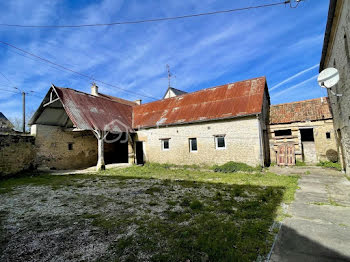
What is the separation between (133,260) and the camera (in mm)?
2643

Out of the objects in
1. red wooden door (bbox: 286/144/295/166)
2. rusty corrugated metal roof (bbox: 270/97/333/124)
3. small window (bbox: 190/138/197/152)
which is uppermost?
rusty corrugated metal roof (bbox: 270/97/333/124)

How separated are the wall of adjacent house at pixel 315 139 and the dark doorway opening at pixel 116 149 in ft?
37.4

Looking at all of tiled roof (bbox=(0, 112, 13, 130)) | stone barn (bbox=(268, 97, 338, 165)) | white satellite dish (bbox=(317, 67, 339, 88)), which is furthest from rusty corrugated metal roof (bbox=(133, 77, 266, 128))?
tiled roof (bbox=(0, 112, 13, 130))

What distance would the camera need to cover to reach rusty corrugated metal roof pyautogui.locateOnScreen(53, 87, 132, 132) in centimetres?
1156

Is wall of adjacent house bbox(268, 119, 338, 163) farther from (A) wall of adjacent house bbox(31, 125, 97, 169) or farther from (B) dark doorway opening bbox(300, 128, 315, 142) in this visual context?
(A) wall of adjacent house bbox(31, 125, 97, 169)

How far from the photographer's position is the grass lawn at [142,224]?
2.83 metres

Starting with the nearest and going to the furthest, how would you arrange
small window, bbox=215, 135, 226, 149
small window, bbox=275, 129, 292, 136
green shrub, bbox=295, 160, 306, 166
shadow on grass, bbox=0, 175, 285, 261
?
shadow on grass, bbox=0, 175, 285, 261 → green shrub, bbox=295, 160, 306, 166 → small window, bbox=215, 135, 226, 149 → small window, bbox=275, 129, 292, 136

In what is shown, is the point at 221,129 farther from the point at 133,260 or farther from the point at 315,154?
the point at 133,260

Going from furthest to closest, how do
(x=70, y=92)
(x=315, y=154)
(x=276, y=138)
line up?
(x=70, y=92), (x=276, y=138), (x=315, y=154)

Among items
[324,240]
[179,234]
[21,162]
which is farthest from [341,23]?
[21,162]

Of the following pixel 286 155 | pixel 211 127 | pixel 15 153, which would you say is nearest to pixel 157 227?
pixel 211 127

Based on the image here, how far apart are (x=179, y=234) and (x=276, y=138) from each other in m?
10.9

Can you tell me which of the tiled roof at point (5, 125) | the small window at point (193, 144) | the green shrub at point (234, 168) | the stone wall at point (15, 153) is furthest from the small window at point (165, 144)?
the tiled roof at point (5, 125)

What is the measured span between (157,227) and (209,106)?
10.3m
